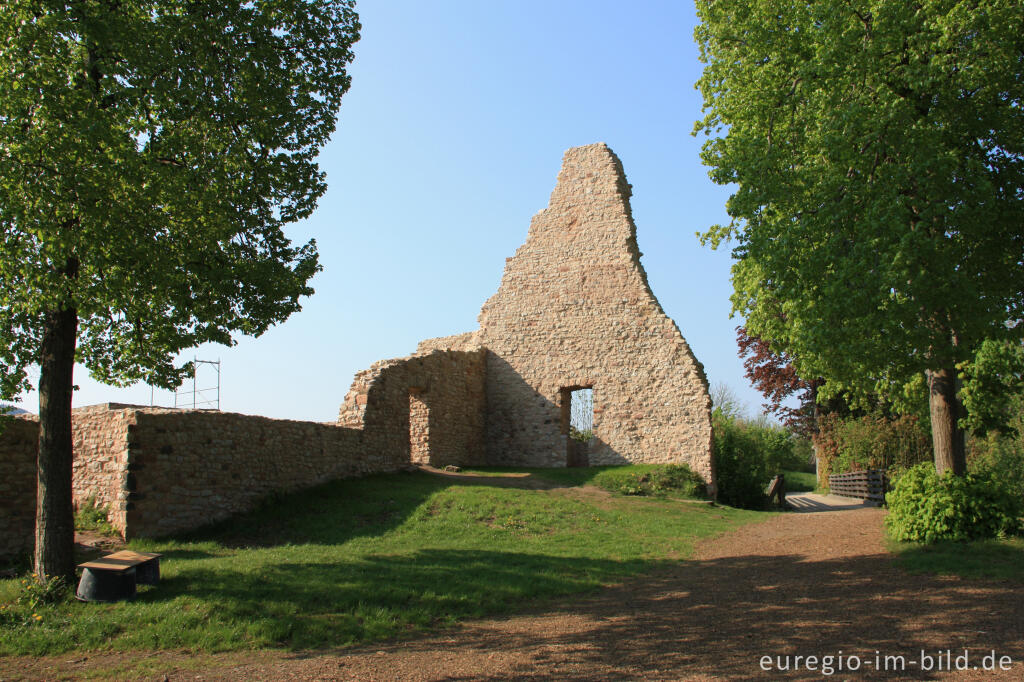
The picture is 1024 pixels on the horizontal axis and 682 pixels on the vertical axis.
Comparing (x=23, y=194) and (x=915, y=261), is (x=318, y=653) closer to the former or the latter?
(x=23, y=194)

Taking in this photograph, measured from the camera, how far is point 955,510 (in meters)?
8.98

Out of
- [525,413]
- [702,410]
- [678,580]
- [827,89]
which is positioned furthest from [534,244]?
[678,580]

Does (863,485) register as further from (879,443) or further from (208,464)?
(208,464)

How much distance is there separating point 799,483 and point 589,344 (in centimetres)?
2143

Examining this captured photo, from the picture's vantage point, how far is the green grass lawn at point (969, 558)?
7.59 metres

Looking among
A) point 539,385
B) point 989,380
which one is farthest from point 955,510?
point 539,385

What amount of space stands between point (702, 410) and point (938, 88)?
35.0ft

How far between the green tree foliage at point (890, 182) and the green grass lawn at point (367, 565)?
4388 mm

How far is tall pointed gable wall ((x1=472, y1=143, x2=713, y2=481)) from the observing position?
18828 millimetres

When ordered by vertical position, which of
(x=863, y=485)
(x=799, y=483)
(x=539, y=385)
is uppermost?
(x=539, y=385)

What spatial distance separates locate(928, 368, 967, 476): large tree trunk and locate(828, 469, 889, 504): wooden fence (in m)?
6.61

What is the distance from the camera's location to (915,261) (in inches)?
331

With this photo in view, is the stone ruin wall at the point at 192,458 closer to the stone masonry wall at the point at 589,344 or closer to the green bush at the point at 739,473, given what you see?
the stone masonry wall at the point at 589,344

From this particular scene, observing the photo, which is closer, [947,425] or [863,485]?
[947,425]
